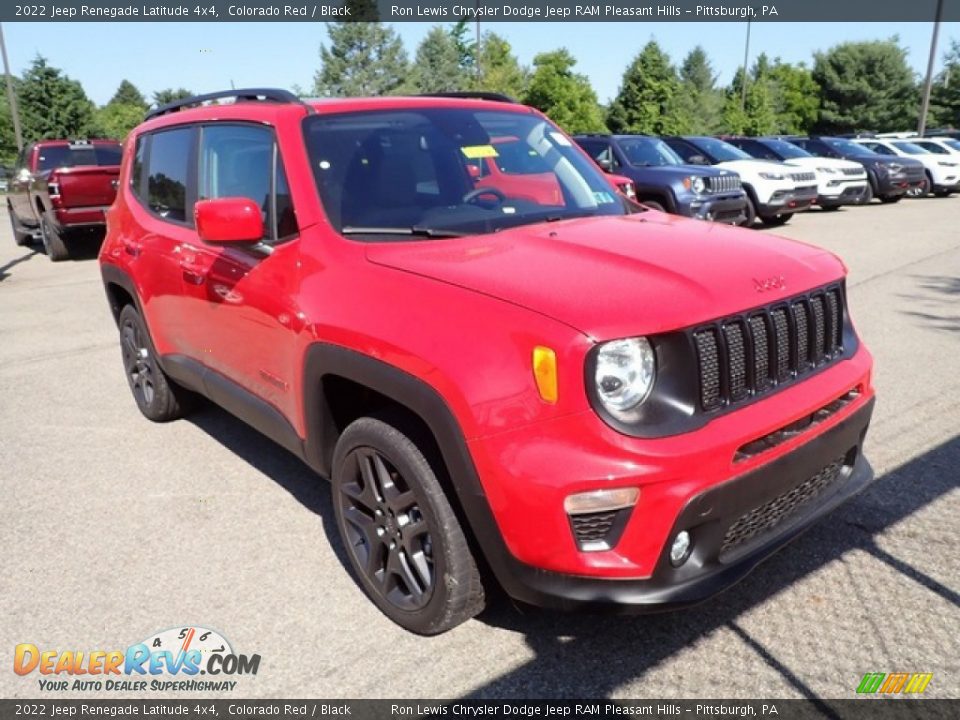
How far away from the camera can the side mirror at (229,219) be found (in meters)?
3.07

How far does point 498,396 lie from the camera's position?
7.46ft

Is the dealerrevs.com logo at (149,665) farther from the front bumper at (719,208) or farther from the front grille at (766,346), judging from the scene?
the front bumper at (719,208)

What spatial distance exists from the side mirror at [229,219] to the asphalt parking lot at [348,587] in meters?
1.39

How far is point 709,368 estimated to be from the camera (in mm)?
2361

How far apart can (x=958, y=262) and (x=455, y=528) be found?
9977 millimetres

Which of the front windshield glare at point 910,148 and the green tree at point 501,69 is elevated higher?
the green tree at point 501,69

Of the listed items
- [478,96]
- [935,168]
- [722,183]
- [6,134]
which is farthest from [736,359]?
[6,134]

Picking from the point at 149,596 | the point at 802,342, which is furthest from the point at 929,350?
the point at 149,596

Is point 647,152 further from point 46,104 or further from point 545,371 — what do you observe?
point 46,104

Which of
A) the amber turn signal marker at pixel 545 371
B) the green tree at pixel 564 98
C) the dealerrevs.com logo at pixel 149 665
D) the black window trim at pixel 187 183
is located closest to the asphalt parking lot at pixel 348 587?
the dealerrevs.com logo at pixel 149 665

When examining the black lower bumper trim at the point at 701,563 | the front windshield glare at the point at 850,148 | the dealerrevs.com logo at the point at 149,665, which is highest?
the front windshield glare at the point at 850,148

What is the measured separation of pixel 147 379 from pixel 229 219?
2.42 meters

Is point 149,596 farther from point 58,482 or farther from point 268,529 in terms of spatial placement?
point 58,482

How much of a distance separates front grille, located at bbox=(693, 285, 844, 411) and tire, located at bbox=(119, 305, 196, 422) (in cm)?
355
